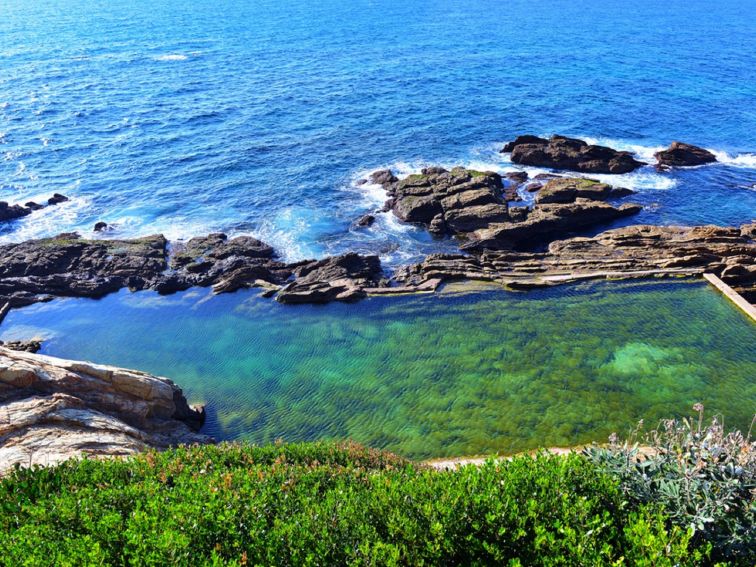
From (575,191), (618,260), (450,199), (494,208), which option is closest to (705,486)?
(618,260)

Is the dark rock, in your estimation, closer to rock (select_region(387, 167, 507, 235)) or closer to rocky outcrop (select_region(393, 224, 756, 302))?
rock (select_region(387, 167, 507, 235))

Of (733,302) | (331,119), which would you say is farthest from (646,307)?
(331,119)

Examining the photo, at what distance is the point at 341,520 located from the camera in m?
12.7

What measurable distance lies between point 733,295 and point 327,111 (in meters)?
59.5

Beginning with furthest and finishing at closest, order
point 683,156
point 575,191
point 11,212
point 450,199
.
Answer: point 683,156
point 11,212
point 575,191
point 450,199

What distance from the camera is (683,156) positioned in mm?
60344

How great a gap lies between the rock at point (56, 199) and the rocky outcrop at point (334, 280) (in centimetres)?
3152

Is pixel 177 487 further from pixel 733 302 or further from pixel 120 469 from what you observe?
pixel 733 302

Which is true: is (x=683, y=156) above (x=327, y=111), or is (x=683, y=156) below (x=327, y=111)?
below

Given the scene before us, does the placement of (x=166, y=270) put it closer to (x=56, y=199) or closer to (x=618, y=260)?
(x=56, y=199)

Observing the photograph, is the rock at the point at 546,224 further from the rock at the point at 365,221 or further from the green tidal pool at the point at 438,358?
the rock at the point at 365,221

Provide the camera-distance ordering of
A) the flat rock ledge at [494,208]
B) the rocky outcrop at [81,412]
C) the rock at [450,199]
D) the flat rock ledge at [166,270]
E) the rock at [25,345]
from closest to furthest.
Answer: the rocky outcrop at [81,412] < the rock at [25,345] < the flat rock ledge at [166,270] < the flat rock ledge at [494,208] < the rock at [450,199]

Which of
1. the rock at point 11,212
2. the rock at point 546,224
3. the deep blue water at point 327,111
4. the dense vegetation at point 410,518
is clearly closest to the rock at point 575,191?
the rock at point 546,224

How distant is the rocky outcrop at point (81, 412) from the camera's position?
20.8 meters
